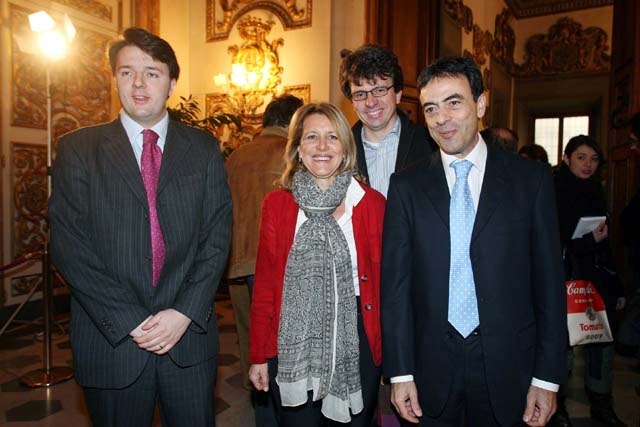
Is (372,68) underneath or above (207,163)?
above

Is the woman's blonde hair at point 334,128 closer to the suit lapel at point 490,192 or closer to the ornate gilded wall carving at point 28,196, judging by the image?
the suit lapel at point 490,192

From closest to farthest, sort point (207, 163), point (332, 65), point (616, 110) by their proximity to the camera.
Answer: point (207, 163) < point (616, 110) < point (332, 65)

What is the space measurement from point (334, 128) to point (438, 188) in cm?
48

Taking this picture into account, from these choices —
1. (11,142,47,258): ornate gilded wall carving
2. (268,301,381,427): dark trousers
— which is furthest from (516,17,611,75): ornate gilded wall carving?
(268,301,381,427): dark trousers

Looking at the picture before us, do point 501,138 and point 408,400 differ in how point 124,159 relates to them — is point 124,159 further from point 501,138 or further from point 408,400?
point 501,138

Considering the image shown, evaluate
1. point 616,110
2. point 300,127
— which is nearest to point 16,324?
point 300,127

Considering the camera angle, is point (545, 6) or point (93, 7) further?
point (545, 6)

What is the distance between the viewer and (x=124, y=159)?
65.1 inches

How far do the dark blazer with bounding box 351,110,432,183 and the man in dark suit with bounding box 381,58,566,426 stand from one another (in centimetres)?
49

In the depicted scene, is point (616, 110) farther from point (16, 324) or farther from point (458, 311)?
point (16, 324)

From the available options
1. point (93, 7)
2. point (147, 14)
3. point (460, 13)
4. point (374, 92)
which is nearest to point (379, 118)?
point (374, 92)

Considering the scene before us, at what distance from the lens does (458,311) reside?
153cm

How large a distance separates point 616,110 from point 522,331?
3.68m

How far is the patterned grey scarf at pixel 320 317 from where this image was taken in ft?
5.69
